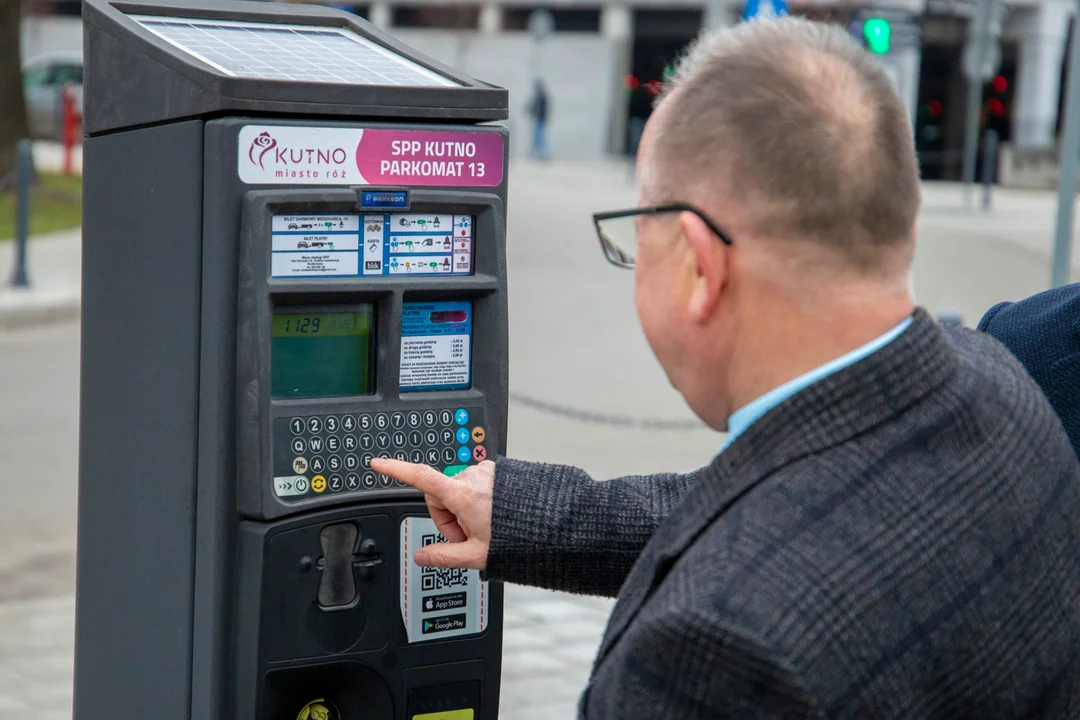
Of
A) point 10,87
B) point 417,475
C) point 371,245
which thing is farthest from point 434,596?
point 10,87

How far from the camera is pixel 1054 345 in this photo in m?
2.39

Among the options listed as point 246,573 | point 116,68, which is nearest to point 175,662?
point 246,573

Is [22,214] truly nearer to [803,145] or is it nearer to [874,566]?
[803,145]

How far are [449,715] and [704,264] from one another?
1.20 meters

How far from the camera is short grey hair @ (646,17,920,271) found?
55.0 inches

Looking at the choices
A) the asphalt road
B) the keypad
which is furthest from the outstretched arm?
the asphalt road

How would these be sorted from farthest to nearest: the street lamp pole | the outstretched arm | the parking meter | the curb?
the curb < the street lamp pole < the parking meter < the outstretched arm

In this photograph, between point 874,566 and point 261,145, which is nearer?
point 874,566

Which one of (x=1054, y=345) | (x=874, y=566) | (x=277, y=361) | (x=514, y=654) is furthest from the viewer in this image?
(x=514, y=654)

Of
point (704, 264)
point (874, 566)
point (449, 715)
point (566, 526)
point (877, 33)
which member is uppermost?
point (877, 33)

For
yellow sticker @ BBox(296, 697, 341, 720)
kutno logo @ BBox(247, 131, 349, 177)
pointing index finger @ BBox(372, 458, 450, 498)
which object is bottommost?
yellow sticker @ BBox(296, 697, 341, 720)

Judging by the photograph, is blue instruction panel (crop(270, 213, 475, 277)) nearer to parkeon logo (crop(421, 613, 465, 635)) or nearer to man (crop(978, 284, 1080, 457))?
parkeon logo (crop(421, 613, 465, 635))

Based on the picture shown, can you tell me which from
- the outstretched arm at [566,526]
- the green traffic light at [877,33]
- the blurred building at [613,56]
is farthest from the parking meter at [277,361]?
the blurred building at [613,56]

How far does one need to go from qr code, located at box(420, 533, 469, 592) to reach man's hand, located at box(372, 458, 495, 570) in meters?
0.20
